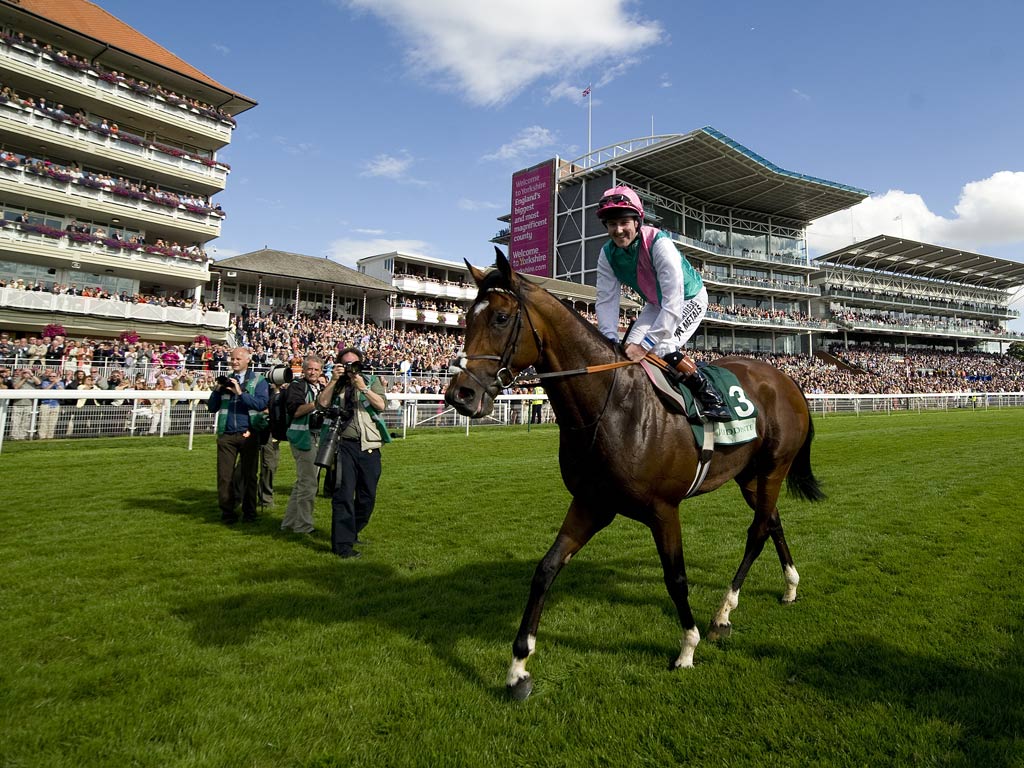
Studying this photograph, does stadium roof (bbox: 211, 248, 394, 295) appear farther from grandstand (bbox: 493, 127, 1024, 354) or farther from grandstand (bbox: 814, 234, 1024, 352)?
grandstand (bbox: 814, 234, 1024, 352)

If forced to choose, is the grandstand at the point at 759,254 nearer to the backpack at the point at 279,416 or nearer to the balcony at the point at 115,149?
the balcony at the point at 115,149

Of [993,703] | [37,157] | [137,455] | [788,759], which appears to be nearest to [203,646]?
[788,759]

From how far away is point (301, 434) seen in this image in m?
6.75

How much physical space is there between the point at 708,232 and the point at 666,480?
208ft

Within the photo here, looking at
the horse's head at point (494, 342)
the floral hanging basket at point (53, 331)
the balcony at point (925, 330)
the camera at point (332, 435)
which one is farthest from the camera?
the balcony at point (925, 330)

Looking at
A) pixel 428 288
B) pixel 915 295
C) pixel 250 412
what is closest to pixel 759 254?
pixel 915 295

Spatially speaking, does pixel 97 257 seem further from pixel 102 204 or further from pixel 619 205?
pixel 619 205

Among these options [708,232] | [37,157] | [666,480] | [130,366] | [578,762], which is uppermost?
[708,232]

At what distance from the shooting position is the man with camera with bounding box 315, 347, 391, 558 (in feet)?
19.0

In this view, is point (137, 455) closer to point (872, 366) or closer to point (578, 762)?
point (578, 762)

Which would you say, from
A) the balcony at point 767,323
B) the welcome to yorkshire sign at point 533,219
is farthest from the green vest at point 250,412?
the balcony at point 767,323

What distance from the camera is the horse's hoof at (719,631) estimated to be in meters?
3.73

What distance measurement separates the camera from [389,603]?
172 inches

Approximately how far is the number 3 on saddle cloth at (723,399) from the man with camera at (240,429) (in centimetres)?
552
